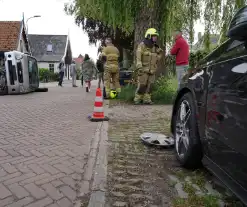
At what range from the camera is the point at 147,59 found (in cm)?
805

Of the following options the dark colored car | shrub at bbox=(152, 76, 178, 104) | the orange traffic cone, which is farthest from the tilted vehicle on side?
the dark colored car

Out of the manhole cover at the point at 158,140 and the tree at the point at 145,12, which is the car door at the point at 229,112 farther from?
the tree at the point at 145,12

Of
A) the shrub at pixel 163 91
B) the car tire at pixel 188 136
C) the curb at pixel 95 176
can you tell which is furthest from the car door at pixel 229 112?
the shrub at pixel 163 91

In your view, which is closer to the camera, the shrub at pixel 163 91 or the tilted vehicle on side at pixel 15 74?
the shrub at pixel 163 91

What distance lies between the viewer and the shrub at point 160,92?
351 inches

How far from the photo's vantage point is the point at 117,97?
32.6ft

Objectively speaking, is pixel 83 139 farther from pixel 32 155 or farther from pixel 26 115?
pixel 26 115

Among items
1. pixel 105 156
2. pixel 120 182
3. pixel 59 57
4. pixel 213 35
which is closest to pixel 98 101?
pixel 105 156

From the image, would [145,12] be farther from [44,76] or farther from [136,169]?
[44,76]

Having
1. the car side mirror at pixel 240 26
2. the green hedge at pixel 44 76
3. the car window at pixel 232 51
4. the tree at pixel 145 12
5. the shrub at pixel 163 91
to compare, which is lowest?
the green hedge at pixel 44 76

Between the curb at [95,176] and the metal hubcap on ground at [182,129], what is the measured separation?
2.91 ft

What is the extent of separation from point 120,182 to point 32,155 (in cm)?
137

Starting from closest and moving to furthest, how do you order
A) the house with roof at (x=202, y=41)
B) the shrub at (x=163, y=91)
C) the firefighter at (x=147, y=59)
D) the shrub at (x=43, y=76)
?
1. the house with roof at (x=202, y=41)
2. the firefighter at (x=147, y=59)
3. the shrub at (x=163, y=91)
4. the shrub at (x=43, y=76)

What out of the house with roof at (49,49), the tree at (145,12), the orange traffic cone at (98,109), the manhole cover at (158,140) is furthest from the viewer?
the house with roof at (49,49)
